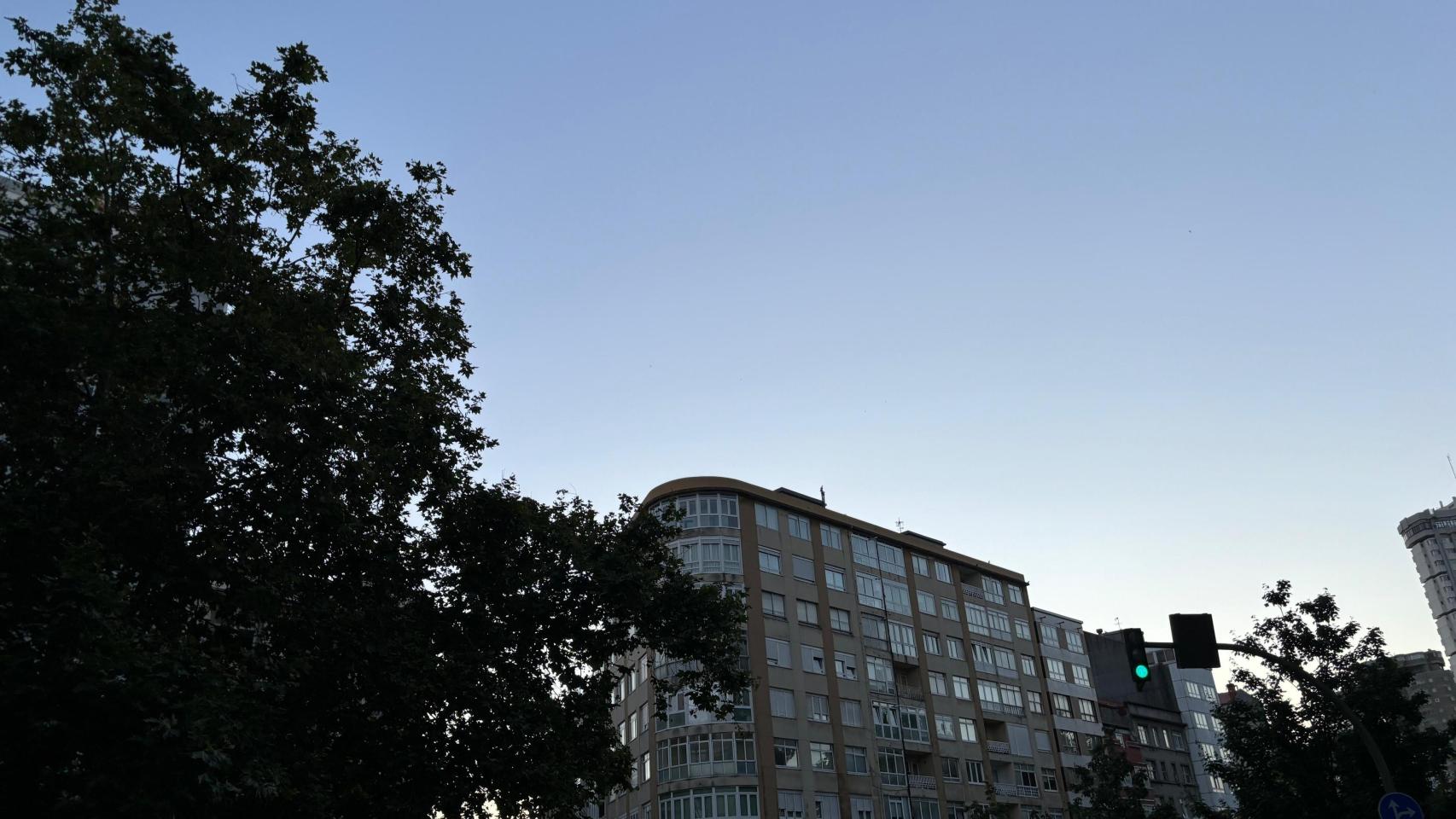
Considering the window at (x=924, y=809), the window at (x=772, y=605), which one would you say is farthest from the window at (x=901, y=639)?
the window at (x=772, y=605)

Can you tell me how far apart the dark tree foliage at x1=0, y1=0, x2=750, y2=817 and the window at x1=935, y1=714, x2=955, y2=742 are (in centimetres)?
4213

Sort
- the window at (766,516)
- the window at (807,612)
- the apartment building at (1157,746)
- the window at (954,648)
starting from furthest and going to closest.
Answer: the apartment building at (1157,746)
the window at (954,648)
the window at (766,516)
the window at (807,612)

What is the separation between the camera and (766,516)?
191 feet

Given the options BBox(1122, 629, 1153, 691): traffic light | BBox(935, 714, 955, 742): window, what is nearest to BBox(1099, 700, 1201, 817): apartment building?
BBox(935, 714, 955, 742): window

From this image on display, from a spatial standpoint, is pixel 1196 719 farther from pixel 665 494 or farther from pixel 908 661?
pixel 665 494

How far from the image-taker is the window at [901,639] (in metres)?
60.5

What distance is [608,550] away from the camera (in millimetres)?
20500

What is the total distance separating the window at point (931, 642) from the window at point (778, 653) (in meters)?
11.8

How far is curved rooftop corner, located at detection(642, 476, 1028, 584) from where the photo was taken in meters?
57.1

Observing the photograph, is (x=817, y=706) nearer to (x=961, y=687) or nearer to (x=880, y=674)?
(x=880, y=674)

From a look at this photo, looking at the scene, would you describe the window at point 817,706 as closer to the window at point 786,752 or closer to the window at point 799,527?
the window at point 786,752

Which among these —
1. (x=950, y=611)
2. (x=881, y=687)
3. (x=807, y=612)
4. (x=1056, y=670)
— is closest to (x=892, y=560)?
(x=950, y=611)

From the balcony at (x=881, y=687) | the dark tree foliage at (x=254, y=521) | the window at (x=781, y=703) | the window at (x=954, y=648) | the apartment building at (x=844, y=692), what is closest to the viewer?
the dark tree foliage at (x=254, y=521)

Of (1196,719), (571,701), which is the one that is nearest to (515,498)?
(571,701)
